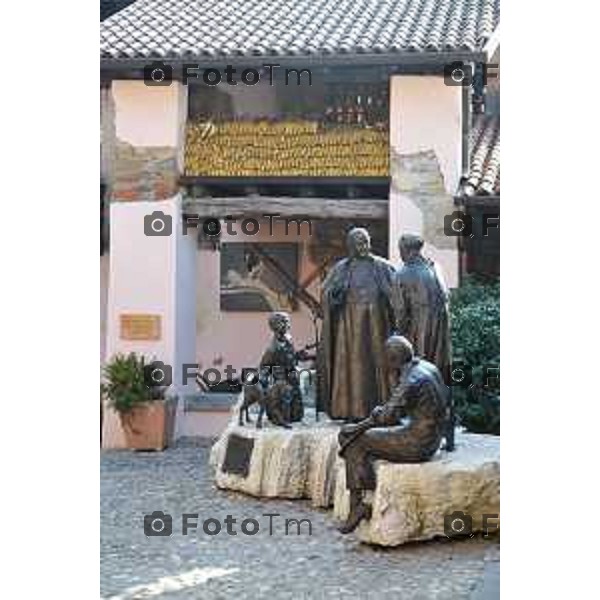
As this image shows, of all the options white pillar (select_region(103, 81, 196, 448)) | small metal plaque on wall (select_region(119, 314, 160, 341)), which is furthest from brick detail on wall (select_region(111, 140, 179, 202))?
small metal plaque on wall (select_region(119, 314, 160, 341))

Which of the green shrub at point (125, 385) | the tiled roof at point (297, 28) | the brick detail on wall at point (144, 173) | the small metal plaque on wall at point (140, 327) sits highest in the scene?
the tiled roof at point (297, 28)

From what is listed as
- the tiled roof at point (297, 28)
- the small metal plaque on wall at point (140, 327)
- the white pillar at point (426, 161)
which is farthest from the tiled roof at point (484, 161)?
the small metal plaque on wall at point (140, 327)

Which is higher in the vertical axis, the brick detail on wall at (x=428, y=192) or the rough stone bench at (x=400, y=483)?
the brick detail on wall at (x=428, y=192)

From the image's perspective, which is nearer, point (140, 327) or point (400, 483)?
point (400, 483)

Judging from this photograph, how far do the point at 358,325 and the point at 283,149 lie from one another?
462cm

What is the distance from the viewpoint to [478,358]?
37.6 ft

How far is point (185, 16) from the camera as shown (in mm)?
14766

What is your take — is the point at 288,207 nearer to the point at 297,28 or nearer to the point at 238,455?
the point at 297,28

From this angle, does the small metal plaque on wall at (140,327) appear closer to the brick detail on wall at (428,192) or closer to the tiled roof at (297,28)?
the tiled roof at (297,28)

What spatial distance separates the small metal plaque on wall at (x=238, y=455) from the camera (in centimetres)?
980

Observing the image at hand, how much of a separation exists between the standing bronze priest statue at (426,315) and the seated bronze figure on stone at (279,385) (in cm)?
159

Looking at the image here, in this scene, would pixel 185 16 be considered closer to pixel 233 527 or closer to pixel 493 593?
pixel 233 527

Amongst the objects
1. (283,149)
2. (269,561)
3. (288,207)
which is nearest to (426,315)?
(269,561)

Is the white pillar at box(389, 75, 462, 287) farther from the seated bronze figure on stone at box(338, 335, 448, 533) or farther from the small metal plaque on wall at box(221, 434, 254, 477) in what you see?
the seated bronze figure on stone at box(338, 335, 448, 533)
